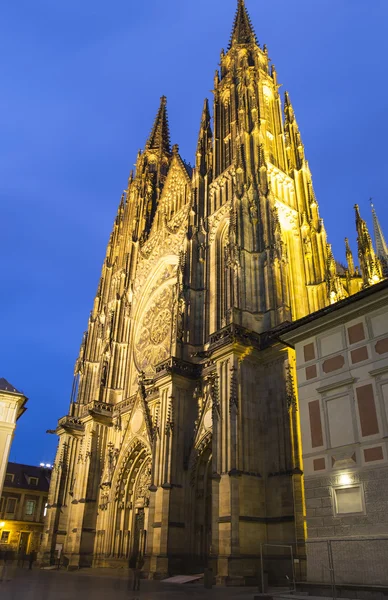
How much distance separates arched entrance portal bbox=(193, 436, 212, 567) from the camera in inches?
936

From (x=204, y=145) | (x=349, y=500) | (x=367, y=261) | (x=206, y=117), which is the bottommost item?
(x=349, y=500)

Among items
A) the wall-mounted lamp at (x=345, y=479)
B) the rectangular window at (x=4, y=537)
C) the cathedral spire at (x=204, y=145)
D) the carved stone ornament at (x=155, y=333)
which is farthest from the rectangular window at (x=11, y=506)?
the wall-mounted lamp at (x=345, y=479)

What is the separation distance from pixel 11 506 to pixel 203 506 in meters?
35.6

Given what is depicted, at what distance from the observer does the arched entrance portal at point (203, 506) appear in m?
23.8

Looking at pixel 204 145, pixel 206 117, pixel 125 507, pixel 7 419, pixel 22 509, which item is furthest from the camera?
pixel 22 509

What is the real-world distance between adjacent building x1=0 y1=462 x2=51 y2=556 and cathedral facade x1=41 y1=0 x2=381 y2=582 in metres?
18.2

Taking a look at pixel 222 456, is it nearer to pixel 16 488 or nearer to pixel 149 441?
pixel 149 441

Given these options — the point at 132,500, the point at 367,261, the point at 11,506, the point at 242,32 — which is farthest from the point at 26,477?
the point at 242,32

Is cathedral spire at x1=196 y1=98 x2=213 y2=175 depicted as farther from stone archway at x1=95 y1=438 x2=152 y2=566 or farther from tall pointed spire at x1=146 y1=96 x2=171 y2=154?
stone archway at x1=95 y1=438 x2=152 y2=566

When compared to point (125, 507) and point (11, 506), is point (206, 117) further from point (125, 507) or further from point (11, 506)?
point (11, 506)

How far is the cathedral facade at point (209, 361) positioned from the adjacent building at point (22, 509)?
59.6 ft

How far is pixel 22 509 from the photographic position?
51.4m

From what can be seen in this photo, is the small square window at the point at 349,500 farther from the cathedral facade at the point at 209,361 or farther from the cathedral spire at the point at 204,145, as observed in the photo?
the cathedral spire at the point at 204,145

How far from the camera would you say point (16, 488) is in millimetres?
52094
